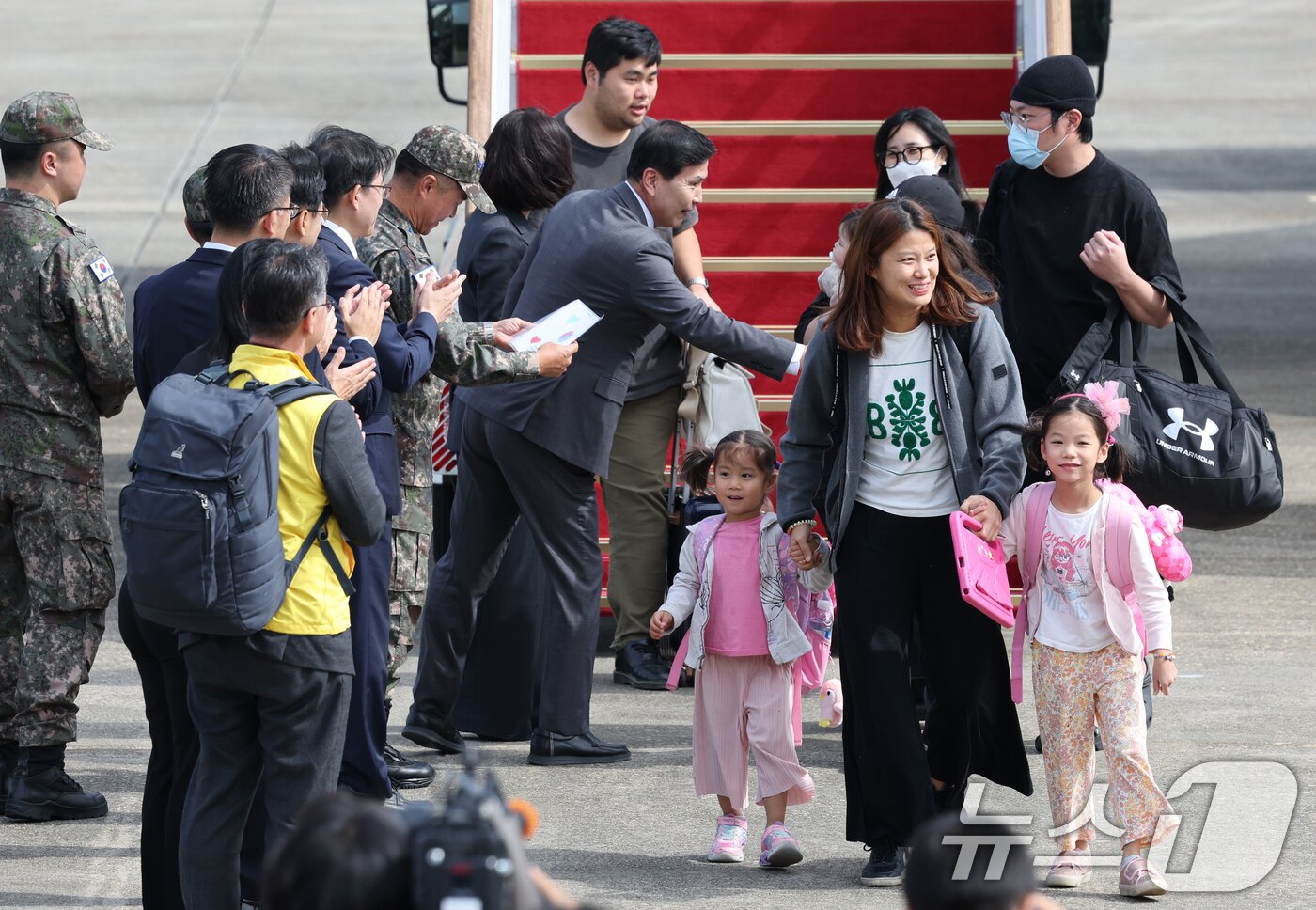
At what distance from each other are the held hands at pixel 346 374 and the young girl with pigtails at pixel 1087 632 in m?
1.78

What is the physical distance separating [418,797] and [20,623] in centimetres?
132

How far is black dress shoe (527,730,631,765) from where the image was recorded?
6.13 metres

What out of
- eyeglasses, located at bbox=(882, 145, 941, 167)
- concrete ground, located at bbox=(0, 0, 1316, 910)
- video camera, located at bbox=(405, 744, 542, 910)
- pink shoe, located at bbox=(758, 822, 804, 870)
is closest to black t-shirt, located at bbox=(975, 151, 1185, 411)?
eyeglasses, located at bbox=(882, 145, 941, 167)

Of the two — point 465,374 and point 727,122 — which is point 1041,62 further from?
point 727,122

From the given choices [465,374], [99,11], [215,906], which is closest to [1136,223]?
[465,374]

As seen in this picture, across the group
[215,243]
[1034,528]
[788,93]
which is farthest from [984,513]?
[788,93]

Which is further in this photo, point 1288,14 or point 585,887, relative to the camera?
point 1288,14

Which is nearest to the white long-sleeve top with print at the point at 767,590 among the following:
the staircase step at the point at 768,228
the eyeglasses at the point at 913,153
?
the eyeglasses at the point at 913,153

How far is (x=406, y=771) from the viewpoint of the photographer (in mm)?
5855

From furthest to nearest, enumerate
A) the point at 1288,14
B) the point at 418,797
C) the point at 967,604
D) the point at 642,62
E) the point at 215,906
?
1. the point at 1288,14
2. the point at 642,62
3. the point at 418,797
4. the point at 967,604
5. the point at 215,906

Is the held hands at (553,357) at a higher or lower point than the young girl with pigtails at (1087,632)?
higher

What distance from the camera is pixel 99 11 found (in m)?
33.8

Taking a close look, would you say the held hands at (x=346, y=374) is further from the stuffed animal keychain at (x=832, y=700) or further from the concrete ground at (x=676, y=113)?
the stuffed animal keychain at (x=832, y=700)

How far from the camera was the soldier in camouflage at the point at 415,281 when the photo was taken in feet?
18.3
